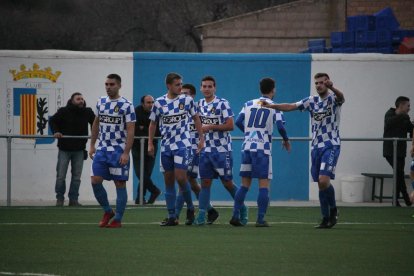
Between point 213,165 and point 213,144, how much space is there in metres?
0.29

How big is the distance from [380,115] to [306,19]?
964 centimetres

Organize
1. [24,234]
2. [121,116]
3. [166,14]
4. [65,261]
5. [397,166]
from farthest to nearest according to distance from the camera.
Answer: [166,14]
[397,166]
[121,116]
[24,234]
[65,261]

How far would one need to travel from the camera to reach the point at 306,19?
105 feet

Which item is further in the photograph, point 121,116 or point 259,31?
point 259,31

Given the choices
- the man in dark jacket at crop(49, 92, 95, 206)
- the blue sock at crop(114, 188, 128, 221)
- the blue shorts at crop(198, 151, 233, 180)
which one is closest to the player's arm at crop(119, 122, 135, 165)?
the blue sock at crop(114, 188, 128, 221)

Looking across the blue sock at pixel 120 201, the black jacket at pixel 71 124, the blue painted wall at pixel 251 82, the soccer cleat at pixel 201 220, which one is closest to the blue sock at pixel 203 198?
the soccer cleat at pixel 201 220

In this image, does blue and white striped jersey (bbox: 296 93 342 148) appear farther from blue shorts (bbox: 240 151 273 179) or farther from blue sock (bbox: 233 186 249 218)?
blue sock (bbox: 233 186 249 218)

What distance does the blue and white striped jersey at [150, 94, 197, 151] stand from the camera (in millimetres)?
14320

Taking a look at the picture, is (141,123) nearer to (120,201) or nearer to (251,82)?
(251,82)

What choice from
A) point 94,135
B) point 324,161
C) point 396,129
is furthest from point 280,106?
point 396,129

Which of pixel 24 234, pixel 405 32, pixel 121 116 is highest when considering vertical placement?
pixel 405 32

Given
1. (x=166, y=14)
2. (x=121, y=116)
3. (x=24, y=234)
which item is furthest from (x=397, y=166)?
(x=166, y=14)

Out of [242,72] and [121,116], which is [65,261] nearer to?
[121,116]

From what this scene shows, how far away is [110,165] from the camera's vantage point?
14.0m
